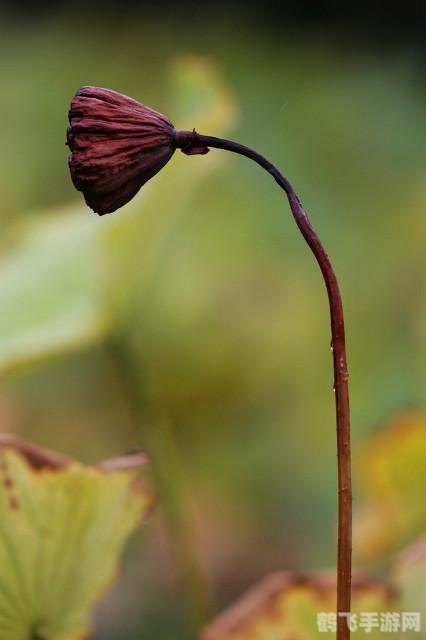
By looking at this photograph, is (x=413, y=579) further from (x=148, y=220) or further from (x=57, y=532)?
(x=148, y=220)

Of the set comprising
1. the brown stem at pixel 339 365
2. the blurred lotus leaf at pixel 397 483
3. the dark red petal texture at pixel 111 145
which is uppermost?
the dark red petal texture at pixel 111 145

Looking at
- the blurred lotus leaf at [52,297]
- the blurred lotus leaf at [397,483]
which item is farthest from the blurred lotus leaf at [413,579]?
the blurred lotus leaf at [52,297]

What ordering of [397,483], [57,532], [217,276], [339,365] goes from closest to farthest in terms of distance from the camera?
[339,365]
[57,532]
[397,483]
[217,276]

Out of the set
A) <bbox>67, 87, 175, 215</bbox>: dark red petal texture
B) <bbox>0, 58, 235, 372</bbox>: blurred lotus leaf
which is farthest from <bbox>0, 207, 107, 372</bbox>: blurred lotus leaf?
<bbox>67, 87, 175, 215</bbox>: dark red petal texture

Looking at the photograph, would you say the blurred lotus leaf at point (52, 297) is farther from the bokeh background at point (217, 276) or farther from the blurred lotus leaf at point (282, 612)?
the blurred lotus leaf at point (282, 612)

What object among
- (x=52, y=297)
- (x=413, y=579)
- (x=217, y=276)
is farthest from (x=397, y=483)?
(x=217, y=276)

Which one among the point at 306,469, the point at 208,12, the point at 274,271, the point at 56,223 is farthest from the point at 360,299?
the point at 208,12
